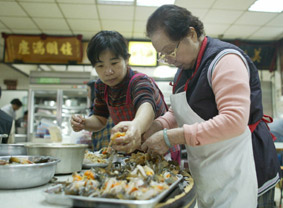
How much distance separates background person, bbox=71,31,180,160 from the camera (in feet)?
4.83

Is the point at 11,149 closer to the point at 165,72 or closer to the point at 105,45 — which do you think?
the point at 105,45

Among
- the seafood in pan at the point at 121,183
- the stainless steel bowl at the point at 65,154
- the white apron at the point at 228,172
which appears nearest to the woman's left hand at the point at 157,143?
the seafood in pan at the point at 121,183

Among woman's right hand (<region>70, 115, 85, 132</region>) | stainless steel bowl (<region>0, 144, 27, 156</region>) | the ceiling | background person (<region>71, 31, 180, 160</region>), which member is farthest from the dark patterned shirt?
the ceiling

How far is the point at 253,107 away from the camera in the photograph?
1.25 metres

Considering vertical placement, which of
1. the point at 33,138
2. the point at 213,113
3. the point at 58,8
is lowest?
the point at 33,138

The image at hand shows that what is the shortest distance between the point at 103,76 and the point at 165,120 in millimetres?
529

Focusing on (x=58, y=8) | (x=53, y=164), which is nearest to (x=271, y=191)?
(x=53, y=164)

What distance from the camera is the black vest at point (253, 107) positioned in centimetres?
126

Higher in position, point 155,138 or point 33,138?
point 155,138

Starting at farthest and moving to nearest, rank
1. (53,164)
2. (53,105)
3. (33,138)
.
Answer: (53,105) → (33,138) → (53,164)

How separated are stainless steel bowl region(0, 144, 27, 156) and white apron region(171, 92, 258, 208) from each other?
3.36ft

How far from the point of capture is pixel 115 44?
1.59 meters

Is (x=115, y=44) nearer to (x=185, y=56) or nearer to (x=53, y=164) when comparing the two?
(x=185, y=56)

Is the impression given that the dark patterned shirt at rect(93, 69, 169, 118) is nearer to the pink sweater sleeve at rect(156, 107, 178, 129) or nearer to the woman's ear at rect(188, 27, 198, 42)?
the pink sweater sleeve at rect(156, 107, 178, 129)
